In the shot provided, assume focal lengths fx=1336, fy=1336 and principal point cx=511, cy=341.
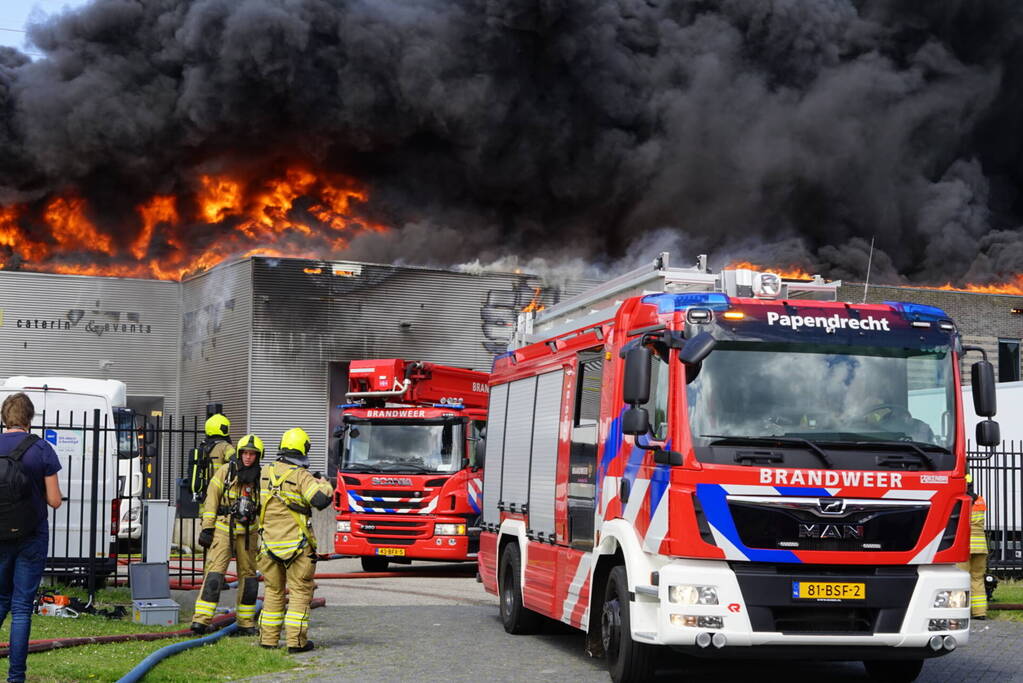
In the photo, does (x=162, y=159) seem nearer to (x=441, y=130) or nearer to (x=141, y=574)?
(x=441, y=130)

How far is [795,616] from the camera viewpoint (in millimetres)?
7945

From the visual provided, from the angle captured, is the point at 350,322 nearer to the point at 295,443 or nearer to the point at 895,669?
the point at 295,443

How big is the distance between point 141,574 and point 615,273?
26.0m

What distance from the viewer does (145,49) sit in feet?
121

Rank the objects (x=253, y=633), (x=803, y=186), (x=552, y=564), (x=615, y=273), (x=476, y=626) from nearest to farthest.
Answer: (x=552, y=564)
(x=253, y=633)
(x=476, y=626)
(x=615, y=273)
(x=803, y=186)

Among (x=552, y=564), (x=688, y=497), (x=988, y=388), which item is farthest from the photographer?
(x=552, y=564)

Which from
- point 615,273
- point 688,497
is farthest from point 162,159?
point 688,497

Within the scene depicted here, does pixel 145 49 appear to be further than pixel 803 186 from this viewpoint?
No

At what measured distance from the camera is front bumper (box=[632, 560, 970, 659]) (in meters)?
7.81

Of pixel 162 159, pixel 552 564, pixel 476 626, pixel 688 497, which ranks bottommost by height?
pixel 476 626

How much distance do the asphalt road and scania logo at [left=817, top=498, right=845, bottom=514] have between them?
182 centimetres

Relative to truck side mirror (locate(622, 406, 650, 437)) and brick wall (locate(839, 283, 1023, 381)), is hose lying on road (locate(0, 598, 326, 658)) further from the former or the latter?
brick wall (locate(839, 283, 1023, 381))

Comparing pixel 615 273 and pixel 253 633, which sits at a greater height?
pixel 615 273

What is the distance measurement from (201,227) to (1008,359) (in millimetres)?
22621
